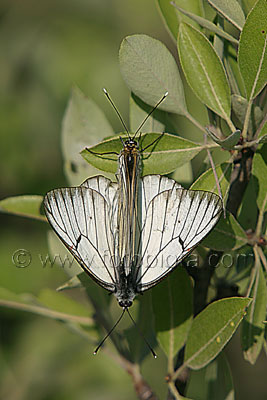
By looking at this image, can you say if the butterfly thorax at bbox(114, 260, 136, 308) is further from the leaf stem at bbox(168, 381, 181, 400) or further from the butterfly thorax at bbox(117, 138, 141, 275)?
the leaf stem at bbox(168, 381, 181, 400)

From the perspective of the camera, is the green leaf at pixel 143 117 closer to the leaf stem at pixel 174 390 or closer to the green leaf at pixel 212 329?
the green leaf at pixel 212 329

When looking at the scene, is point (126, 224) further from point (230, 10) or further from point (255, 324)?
point (230, 10)

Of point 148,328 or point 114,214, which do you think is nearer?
point 114,214

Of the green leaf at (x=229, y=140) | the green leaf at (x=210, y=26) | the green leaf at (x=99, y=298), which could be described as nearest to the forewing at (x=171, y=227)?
the green leaf at (x=229, y=140)

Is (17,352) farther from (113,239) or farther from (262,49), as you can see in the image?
(262,49)

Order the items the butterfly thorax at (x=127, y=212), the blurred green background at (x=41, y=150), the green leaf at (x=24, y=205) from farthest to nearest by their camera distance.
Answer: the blurred green background at (x=41, y=150)
the green leaf at (x=24, y=205)
the butterfly thorax at (x=127, y=212)

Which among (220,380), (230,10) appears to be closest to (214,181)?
(230,10)

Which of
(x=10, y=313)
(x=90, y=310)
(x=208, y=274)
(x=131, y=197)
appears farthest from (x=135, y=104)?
(x=10, y=313)
